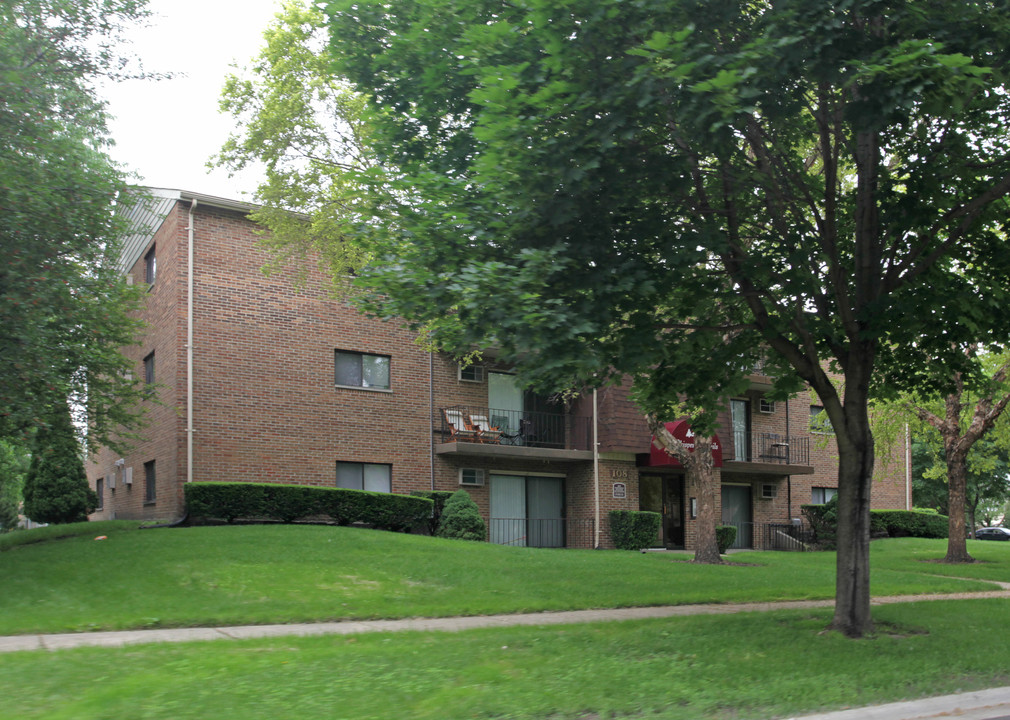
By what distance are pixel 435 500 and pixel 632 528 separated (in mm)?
5651

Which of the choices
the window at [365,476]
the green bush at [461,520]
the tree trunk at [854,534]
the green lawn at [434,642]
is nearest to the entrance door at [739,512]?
the green bush at [461,520]

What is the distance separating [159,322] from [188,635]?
48.0 feet

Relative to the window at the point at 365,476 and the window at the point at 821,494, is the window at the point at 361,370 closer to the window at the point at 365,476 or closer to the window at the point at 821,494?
the window at the point at 365,476

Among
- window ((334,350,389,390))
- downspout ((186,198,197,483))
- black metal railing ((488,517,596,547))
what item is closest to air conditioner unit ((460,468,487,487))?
black metal railing ((488,517,596,547))

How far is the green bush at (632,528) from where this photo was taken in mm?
24453

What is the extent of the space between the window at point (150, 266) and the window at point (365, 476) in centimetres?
714

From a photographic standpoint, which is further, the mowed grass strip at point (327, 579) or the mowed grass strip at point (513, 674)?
the mowed grass strip at point (327, 579)

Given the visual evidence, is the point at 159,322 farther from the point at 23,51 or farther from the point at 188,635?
the point at 188,635

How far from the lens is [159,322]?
22.4 meters

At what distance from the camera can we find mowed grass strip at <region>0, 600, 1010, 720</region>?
6.33 metres

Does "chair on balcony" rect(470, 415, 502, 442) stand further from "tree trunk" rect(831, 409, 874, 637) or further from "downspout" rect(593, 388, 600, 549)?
"tree trunk" rect(831, 409, 874, 637)

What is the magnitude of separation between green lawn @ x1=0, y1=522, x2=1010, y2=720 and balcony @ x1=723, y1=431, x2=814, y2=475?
35.2ft

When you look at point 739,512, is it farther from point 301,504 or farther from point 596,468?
point 301,504

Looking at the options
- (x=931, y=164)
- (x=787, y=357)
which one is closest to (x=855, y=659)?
(x=787, y=357)
